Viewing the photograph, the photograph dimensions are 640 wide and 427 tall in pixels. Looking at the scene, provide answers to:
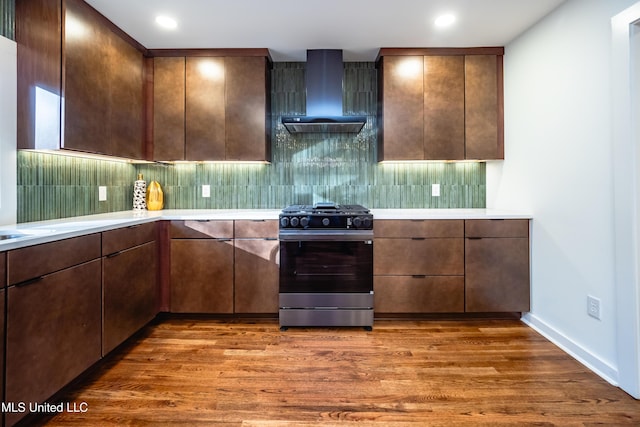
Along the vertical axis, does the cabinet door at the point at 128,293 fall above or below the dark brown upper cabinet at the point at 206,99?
below

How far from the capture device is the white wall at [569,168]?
6.57ft

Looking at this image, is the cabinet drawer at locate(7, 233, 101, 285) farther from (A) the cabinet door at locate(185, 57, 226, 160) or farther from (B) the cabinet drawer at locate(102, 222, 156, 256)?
(A) the cabinet door at locate(185, 57, 226, 160)

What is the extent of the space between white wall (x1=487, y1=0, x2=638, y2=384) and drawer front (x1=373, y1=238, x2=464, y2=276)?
1.97 feet

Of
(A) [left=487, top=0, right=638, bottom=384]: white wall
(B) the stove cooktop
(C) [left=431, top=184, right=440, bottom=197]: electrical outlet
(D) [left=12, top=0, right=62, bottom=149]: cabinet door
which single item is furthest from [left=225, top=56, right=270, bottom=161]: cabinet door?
(A) [left=487, top=0, right=638, bottom=384]: white wall

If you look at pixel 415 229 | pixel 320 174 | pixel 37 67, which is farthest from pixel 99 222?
pixel 415 229

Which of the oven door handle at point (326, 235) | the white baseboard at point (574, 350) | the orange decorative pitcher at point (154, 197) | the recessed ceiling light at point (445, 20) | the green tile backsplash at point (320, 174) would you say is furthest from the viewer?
the green tile backsplash at point (320, 174)

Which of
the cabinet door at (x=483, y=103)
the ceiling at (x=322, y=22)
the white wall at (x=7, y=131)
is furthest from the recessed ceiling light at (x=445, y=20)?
the white wall at (x=7, y=131)

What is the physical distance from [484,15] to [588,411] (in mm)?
2502

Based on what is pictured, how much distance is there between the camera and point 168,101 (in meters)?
3.05

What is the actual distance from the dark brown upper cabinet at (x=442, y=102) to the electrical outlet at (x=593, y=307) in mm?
1412

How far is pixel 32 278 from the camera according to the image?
154cm

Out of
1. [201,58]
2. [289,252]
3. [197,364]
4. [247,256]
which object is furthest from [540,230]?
[201,58]

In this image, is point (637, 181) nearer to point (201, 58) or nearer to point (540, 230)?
point (540, 230)

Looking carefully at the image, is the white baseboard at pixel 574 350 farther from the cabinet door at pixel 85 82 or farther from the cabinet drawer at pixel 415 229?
the cabinet door at pixel 85 82
